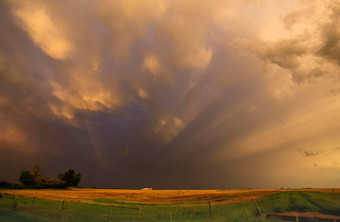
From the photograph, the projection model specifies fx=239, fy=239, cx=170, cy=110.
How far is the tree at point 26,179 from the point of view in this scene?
154m

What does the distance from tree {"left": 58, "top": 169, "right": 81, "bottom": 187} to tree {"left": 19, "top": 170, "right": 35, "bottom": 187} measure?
1693 centimetres

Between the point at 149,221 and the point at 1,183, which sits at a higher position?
the point at 1,183

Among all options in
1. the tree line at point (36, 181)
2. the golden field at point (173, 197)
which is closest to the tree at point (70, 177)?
the tree line at point (36, 181)

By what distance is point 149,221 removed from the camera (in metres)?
36.3

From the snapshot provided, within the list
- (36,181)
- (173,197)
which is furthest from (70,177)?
(173,197)

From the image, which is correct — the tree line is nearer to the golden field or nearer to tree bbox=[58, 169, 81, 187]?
tree bbox=[58, 169, 81, 187]

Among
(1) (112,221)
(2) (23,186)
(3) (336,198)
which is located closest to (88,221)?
(1) (112,221)

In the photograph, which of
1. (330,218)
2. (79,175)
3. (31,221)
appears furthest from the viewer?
(79,175)

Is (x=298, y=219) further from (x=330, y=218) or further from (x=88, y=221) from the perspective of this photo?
(x=88, y=221)

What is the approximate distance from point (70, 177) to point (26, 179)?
2709cm

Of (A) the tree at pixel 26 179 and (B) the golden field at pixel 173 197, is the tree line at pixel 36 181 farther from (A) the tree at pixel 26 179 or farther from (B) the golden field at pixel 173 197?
(B) the golden field at pixel 173 197

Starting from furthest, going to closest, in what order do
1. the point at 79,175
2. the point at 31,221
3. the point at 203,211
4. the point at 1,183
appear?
the point at 79,175
the point at 1,183
the point at 203,211
the point at 31,221

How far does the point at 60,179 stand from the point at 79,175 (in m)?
13.6

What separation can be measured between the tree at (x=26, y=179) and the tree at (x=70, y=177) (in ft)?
55.6
